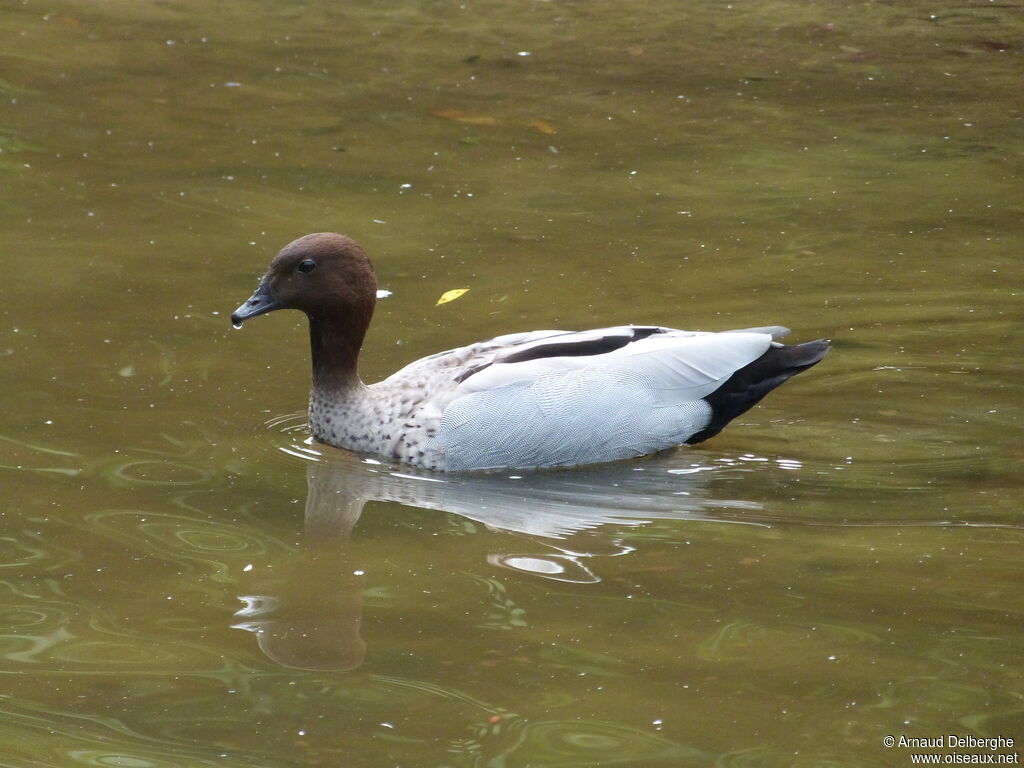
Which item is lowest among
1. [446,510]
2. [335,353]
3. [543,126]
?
[446,510]

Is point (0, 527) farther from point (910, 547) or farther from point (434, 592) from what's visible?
point (910, 547)

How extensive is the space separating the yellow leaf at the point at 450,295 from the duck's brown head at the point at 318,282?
4.13 ft

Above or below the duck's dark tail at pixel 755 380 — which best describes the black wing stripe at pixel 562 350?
above

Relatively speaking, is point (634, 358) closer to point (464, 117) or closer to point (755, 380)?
point (755, 380)

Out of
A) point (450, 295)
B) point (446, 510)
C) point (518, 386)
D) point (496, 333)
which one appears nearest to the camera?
point (446, 510)

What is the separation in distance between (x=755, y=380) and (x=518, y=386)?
1088 mm

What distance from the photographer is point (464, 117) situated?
38.1ft

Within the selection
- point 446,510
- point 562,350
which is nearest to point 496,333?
point 562,350

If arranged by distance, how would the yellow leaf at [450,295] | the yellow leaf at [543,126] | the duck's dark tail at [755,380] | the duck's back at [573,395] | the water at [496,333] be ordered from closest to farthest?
the water at [496,333] → the duck's back at [573,395] → the duck's dark tail at [755,380] → the yellow leaf at [450,295] → the yellow leaf at [543,126]

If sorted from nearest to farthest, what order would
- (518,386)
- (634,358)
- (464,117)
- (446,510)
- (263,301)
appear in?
(446,510) → (518,386) → (634,358) → (263,301) → (464,117)

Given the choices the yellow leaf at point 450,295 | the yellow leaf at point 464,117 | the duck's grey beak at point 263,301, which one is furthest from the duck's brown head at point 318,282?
the yellow leaf at point 464,117

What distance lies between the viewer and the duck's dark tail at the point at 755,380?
7062 mm

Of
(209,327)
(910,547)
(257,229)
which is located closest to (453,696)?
(910,547)

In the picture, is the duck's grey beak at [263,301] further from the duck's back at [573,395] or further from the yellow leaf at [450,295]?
the yellow leaf at [450,295]
